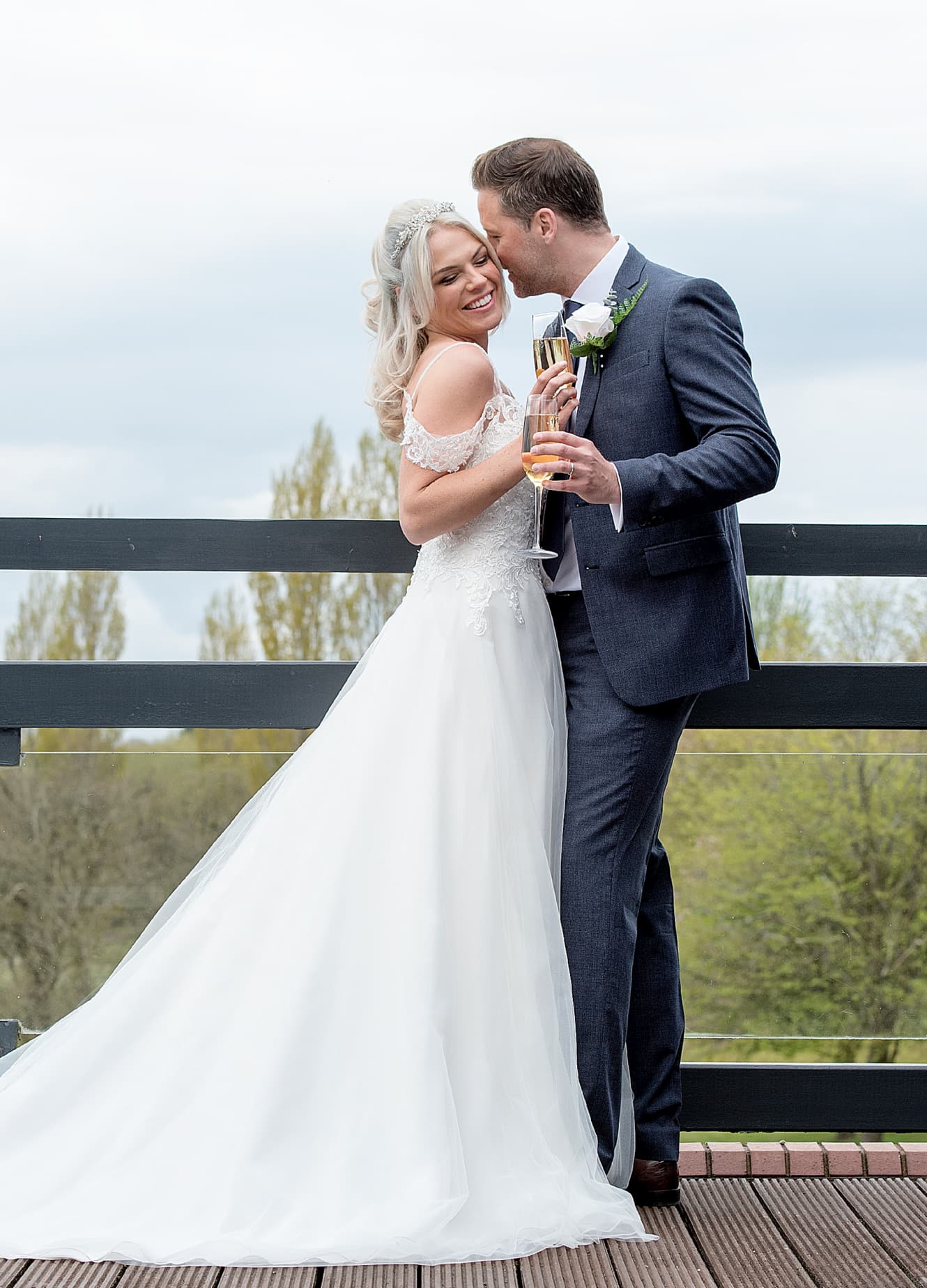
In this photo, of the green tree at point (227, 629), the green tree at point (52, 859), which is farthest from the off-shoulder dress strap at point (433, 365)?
the green tree at point (227, 629)

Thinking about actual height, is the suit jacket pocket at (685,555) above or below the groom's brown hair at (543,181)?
below

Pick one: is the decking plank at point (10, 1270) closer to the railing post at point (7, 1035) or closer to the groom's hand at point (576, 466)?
the railing post at point (7, 1035)

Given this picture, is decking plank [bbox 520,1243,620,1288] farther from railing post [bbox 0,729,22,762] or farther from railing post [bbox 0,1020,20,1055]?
railing post [bbox 0,729,22,762]

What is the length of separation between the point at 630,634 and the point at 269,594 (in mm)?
1873

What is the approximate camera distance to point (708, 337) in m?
1.95

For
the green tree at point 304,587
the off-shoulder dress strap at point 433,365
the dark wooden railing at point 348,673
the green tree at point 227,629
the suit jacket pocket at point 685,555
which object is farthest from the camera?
the green tree at point 227,629

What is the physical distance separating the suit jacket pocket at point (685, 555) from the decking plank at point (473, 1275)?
113cm

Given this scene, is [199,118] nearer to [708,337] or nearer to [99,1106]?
[708,337]

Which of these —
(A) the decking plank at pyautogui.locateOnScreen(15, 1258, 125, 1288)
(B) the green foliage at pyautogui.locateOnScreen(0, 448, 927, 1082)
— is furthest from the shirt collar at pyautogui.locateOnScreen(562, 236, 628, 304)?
(A) the decking plank at pyautogui.locateOnScreen(15, 1258, 125, 1288)

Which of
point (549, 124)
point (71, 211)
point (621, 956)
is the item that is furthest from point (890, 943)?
point (71, 211)

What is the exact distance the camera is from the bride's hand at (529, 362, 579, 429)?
72.9 inches

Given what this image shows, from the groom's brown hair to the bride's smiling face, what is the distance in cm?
13

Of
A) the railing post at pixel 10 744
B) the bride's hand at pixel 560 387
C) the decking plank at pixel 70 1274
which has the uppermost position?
the bride's hand at pixel 560 387

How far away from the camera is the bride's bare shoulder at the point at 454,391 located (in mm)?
2160
